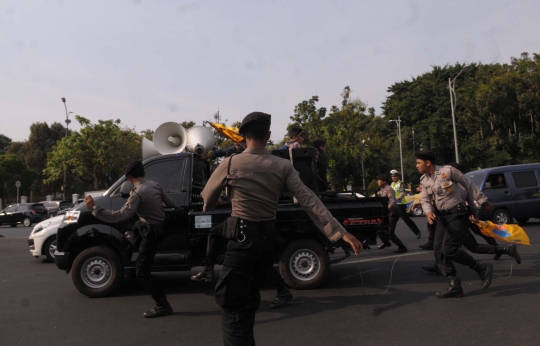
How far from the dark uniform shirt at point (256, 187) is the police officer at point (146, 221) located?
2465 millimetres

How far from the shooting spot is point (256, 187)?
3533 millimetres

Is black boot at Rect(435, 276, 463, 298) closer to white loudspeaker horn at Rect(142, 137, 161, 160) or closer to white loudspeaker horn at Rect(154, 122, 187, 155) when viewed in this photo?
white loudspeaker horn at Rect(154, 122, 187, 155)

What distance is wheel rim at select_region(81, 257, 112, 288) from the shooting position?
6.85 meters

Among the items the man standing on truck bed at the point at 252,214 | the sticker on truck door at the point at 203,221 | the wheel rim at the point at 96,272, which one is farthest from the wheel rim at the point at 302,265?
the man standing on truck bed at the point at 252,214

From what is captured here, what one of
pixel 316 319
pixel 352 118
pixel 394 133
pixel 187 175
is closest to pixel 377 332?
pixel 316 319

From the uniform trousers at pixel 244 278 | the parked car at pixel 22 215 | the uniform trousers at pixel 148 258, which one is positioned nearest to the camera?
the uniform trousers at pixel 244 278

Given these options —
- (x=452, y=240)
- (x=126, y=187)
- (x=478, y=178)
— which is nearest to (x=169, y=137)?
(x=126, y=187)

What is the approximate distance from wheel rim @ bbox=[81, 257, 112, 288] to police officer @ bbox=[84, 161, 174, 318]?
1.20 meters

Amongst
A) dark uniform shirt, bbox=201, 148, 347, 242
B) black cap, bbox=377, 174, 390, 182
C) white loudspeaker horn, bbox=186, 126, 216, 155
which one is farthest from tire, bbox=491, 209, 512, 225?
dark uniform shirt, bbox=201, 148, 347, 242

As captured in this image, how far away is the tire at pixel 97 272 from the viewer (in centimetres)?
681

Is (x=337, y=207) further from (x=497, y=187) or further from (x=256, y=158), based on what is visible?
(x=497, y=187)

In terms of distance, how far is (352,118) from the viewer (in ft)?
139

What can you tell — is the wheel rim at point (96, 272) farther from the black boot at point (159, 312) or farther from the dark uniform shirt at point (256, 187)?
the dark uniform shirt at point (256, 187)

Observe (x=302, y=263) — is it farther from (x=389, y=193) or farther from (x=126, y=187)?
(x=389, y=193)
